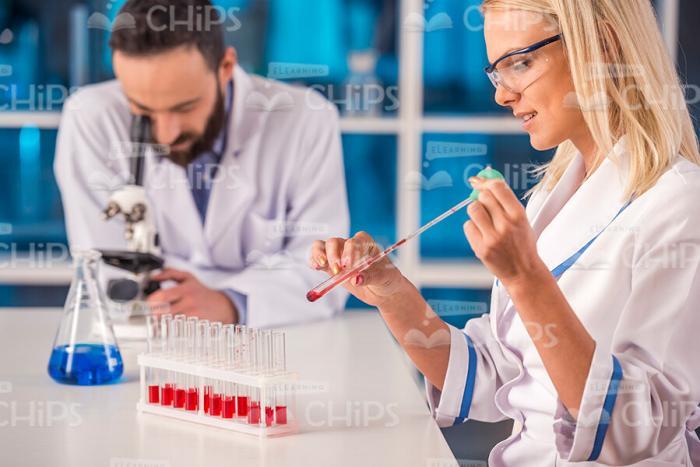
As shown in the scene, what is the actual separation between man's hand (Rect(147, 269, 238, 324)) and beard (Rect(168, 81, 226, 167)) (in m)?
0.92

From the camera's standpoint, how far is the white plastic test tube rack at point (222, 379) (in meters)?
1.29

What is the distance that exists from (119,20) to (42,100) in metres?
0.47

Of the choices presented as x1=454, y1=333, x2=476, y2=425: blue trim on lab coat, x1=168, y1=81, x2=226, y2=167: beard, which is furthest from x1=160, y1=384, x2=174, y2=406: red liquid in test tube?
x1=168, y1=81, x2=226, y2=167: beard

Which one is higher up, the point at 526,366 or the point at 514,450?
the point at 526,366

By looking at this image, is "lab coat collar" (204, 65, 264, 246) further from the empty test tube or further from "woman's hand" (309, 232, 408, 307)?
the empty test tube

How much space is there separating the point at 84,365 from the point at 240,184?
148cm

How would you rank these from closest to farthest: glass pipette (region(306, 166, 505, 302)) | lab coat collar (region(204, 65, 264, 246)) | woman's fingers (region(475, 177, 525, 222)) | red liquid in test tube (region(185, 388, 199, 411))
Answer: woman's fingers (region(475, 177, 525, 222))
glass pipette (region(306, 166, 505, 302))
red liquid in test tube (region(185, 388, 199, 411))
lab coat collar (region(204, 65, 264, 246))

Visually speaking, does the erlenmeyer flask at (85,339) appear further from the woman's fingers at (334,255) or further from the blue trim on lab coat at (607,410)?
the blue trim on lab coat at (607,410)

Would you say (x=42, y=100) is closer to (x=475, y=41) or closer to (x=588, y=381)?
(x=475, y=41)

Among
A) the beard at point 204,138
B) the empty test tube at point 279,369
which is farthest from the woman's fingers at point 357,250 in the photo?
the beard at point 204,138

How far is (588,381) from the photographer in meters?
1.16

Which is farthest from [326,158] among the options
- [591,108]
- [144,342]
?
[591,108]

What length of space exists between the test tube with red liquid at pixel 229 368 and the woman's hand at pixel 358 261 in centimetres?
17

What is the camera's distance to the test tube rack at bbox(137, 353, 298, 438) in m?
1.28
